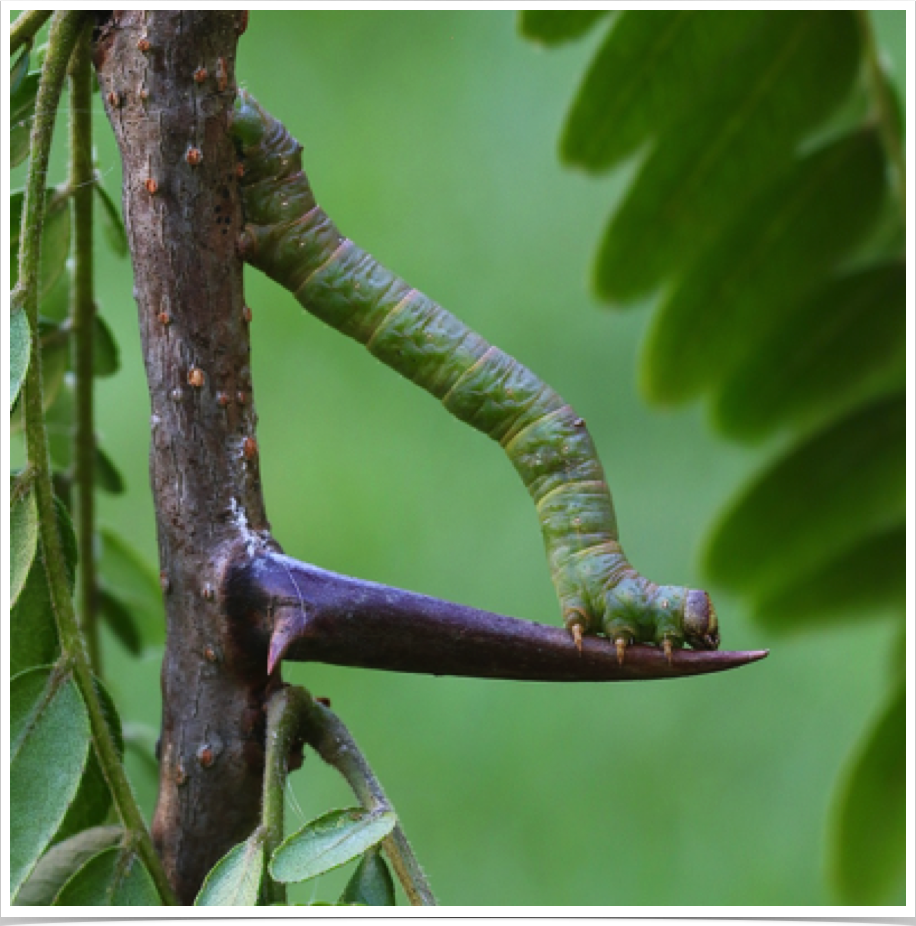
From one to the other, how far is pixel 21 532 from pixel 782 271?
3.23ft

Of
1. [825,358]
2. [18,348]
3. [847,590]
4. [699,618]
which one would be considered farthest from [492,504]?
[18,348]

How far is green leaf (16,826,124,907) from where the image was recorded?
792 mm

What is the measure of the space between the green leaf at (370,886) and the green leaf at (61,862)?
7.8 inches

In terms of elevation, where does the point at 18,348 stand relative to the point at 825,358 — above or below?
below

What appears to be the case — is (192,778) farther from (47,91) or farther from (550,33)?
(550,33)

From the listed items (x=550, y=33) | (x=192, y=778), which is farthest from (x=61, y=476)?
(x=550, y=33)

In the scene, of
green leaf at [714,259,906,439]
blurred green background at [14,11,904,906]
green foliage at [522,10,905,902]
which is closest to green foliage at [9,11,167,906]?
green foliage at [522,10,905,902]

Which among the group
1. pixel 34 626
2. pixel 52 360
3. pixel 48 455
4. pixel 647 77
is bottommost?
pixel 34 626

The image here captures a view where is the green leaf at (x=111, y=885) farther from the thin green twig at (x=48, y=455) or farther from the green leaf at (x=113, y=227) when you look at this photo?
the green leaf at (x=113, y=227)

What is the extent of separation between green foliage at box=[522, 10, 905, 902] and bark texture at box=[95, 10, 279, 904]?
0.53 meters

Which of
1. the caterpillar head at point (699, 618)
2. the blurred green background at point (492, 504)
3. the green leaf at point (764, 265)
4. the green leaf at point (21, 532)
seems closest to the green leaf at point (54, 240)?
the green leaf at point (21, 532)

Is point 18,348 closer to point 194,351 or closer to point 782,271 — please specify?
point 194,351

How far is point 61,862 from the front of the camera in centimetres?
80

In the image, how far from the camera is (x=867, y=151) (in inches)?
52.3
